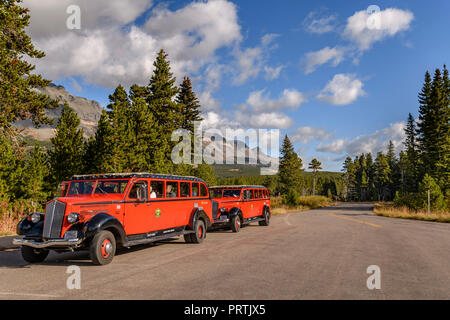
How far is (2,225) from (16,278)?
9229 millimetres

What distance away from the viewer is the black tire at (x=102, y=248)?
7.97 metres

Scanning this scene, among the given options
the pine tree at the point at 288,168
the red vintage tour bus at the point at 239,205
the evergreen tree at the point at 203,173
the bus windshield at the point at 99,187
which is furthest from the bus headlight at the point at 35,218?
the pine tree at the point at 288,168

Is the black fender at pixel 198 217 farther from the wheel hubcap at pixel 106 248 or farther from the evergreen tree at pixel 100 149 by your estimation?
the evergreen tree at pixel 100 149

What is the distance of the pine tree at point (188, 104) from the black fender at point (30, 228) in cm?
3710

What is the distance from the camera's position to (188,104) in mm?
46062

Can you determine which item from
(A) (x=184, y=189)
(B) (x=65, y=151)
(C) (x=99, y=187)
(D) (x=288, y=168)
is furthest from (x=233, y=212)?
(D) (x=288, y=168)

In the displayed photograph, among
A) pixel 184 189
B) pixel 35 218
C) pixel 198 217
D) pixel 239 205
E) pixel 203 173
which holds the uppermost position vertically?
pixel 203 173

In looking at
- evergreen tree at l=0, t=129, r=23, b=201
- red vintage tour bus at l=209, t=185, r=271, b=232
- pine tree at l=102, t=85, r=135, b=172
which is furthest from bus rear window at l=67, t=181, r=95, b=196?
pine tree at l=102, t=85, r=135, b=172

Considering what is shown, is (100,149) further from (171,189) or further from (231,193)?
(171,189)

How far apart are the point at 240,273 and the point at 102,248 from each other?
3526mm

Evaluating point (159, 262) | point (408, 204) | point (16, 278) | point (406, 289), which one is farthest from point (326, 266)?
point (408, 204)

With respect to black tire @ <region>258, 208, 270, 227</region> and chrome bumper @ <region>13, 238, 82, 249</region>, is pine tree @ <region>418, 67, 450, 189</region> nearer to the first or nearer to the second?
black tire @ <region>258, 208, 270, 227</region>

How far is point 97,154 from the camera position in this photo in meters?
25.3
